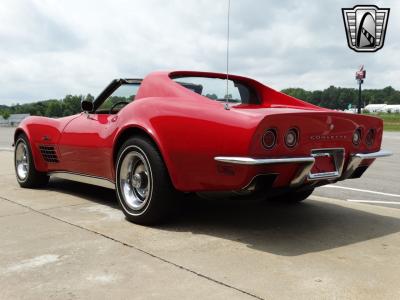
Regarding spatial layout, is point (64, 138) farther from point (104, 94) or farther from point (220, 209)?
point (220, 209)

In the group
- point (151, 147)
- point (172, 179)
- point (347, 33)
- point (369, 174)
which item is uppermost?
point (347, 33)

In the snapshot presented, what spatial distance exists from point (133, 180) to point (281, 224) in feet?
4.30

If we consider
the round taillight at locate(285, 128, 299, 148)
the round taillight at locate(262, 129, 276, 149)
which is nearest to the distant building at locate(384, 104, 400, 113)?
the round taillight at locate(285, 128, 299, 148)

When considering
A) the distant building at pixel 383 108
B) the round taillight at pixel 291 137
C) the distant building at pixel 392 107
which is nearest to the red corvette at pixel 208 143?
the round taillight at pixel 291 137

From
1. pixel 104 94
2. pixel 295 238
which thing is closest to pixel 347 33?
pixel 104 94

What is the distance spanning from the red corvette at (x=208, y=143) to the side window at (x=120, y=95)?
0.04ft

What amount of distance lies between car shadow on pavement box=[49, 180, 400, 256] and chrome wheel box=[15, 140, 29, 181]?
3.66ft

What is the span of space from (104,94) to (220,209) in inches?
67.8

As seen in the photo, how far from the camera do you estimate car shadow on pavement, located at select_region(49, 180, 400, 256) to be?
3404mm

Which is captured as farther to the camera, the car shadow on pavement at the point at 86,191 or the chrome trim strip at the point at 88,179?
the car shadow on pavement at the point at 86,191

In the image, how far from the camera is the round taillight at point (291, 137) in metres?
3.25

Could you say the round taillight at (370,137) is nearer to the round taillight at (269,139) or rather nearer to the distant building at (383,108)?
the round taillight at (269,139)

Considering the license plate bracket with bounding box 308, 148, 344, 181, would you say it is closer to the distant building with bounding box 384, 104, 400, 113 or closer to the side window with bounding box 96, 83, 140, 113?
the side window with bounding box 96, 83, 140, 113

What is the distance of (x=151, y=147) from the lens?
12.1 feet
